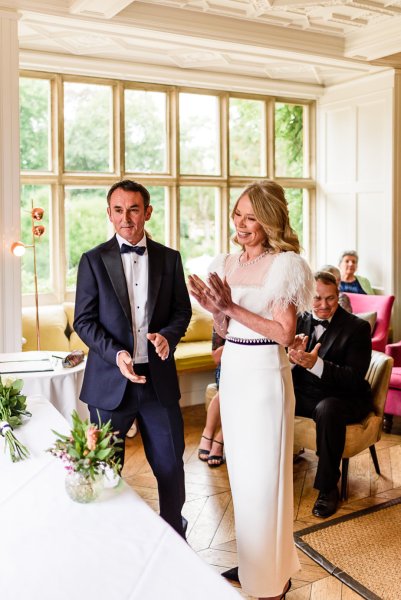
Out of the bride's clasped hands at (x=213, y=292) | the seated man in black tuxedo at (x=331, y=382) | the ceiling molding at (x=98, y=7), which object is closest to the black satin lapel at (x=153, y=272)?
the bride's clasped hands at (x=213, y=292)

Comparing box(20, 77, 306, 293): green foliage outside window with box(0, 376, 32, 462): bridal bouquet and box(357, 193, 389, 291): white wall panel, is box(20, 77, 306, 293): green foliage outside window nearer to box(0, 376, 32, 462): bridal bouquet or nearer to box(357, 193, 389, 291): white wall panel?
box(357, 193, 389, 291): white wall panel

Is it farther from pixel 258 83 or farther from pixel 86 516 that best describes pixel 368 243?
pixel 86 516

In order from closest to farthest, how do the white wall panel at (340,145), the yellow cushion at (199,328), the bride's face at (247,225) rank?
the bride's face at (247,225) → the yellow cushion at (199,328) → the white wall panel at (340,145)

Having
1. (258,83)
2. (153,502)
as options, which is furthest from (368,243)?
(153,502)

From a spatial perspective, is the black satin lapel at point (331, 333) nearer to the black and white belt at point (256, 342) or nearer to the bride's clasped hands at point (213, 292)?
the black and white belt at point (256, 342)

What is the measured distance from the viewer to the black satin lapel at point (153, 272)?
9.55 ft

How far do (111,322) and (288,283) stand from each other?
0.77 metres

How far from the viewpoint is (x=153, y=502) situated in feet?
13.4

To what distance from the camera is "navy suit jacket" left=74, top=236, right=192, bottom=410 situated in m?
2.85

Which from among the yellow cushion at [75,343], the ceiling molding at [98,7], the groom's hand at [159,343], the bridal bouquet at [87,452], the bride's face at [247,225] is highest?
the ceiling molding at [98,7]

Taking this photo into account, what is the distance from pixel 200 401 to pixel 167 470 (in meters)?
3.58

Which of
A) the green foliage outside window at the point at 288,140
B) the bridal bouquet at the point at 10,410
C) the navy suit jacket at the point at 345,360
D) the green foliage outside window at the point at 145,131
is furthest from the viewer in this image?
the green foliage outside window at the point at 288,140

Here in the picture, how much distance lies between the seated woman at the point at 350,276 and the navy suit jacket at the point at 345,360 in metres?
2.83

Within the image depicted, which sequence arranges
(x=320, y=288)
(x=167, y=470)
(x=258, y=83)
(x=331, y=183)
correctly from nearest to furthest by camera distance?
1. (x=167, y=470)
2. (x=320, y=288)
3. (x=258, y=83)
4. (x=331, y=183)
